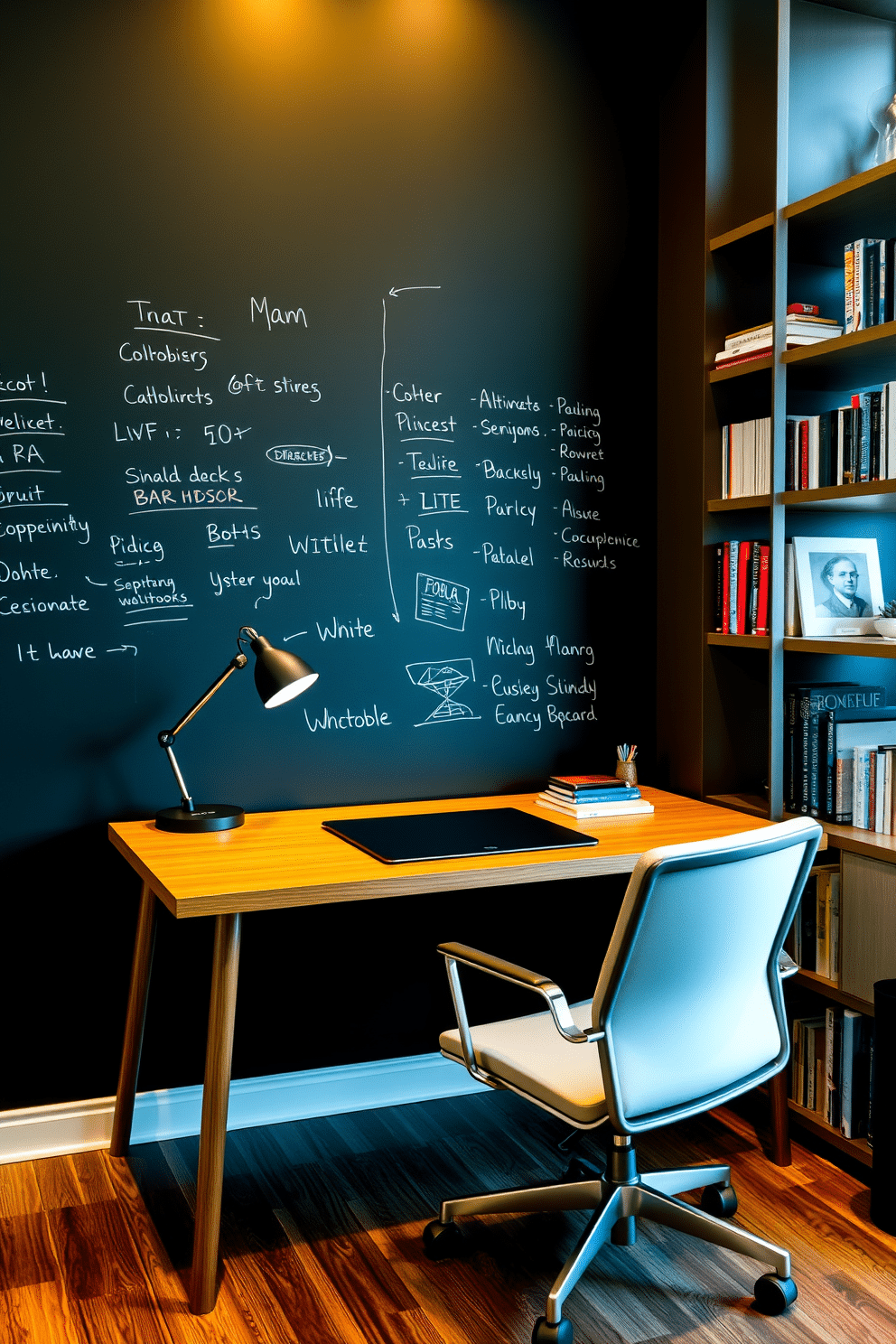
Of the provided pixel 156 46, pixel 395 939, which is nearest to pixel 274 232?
pixel 156 46

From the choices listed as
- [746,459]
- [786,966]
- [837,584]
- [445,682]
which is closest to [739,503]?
[746,459]

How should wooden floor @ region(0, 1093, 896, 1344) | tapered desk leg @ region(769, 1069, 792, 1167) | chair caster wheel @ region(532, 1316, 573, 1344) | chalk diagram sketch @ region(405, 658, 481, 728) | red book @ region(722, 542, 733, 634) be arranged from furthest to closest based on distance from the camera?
chalk diagram sketch @ region(405, 658, 481, 728)
red book @ region(722, 542, 733, 634)
tapered desk leg @ region(769, 1069, 792, 1167)
wooden floor @ region(0, 1093, 896, 1344)
chair caster wheel @ region(532, 1316, 573, 1344)

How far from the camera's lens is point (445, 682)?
10.3 ft

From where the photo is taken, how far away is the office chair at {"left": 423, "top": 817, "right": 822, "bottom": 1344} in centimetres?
189

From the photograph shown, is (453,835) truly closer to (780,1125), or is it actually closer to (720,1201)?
(720,1201)

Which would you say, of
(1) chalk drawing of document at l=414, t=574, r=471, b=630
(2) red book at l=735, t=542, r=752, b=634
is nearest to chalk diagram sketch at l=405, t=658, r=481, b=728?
(1) chalk drawing of document at l=414, t=574, r=471, b=630

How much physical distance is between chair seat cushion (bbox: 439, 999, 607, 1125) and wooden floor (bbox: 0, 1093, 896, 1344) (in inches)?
18.2

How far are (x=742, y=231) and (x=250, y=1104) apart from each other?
103 inches

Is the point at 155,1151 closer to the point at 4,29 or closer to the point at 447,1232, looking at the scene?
the point at 447,1232

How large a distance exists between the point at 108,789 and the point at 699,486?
70.2 inches

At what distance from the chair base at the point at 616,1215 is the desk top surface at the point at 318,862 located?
57 cm

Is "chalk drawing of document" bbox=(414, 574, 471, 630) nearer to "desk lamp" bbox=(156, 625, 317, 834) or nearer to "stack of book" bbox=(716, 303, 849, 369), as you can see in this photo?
"desk lamp" bbox=(156, 625, 317, 834)

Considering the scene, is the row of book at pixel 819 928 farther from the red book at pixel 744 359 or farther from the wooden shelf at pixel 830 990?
the red book at pixel 744 359

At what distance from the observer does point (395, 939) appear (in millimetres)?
3102
